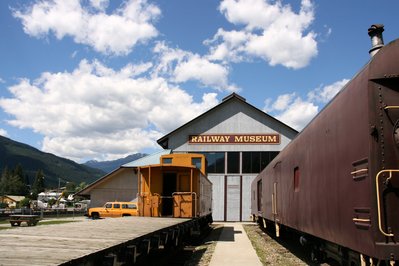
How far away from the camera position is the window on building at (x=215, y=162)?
33.1 m

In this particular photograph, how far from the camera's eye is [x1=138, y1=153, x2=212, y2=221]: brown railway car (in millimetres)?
16047

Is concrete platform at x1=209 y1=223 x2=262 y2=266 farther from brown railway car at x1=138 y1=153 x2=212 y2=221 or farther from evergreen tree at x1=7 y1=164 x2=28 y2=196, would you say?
evergreen tree at x1=7 y1=164 x2=28 y2=196

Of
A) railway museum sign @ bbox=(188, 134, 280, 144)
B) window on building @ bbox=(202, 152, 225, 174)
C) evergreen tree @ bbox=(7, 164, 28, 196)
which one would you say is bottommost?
evergreen tree @ bbox=(7, 164, 28, 196)

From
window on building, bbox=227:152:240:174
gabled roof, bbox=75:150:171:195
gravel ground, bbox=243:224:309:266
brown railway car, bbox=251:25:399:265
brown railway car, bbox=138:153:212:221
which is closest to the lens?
brown railway car, bbox=251:25:399:265

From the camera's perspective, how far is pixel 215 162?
109ft

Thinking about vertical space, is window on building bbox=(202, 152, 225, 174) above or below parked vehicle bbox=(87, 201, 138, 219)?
above

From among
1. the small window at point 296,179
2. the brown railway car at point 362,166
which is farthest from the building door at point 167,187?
the brown railway car at point 362,166

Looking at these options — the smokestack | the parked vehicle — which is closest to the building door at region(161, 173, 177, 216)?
the smokestack

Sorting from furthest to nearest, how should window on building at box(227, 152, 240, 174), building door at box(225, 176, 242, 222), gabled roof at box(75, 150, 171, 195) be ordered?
gabled roof at box(75, 150, 171, 195) < window on building at box(227, 152, 240, 174) < building door at box(225, 176, 242, 222)

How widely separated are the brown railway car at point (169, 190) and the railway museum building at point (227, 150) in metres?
15.1

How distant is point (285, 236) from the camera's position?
17.9m

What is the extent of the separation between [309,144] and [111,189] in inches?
1099

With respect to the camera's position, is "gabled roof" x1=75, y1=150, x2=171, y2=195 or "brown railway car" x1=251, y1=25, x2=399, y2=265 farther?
"gabled roof" x1=75, y1=150, x2=171, y2=195

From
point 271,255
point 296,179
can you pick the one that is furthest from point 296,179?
point 271,255
